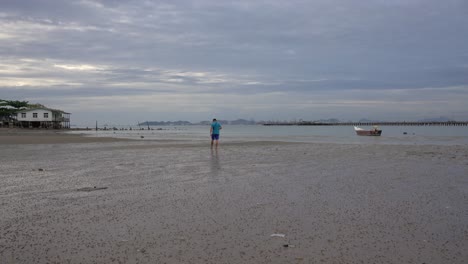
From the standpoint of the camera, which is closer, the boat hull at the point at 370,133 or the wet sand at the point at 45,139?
the wet sand at the point at 45,139


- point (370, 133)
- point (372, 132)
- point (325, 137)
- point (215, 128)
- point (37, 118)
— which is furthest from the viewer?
point (37, 118)

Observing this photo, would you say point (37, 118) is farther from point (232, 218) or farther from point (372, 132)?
point (232, 218)

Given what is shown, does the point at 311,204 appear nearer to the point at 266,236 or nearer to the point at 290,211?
the point at 290,211

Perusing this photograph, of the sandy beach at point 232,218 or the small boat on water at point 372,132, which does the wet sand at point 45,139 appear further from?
the small boat on water at point 372,132

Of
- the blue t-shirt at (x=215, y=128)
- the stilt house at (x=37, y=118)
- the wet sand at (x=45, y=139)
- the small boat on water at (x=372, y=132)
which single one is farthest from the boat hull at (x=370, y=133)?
the stilt house at (x=37, y=118)

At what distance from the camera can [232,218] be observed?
7.31 meters

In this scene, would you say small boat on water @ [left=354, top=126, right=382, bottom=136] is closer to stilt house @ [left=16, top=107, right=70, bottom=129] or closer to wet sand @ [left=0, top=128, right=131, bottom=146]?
wet sand @ [left=0, top=128, right=131, bottom=146]

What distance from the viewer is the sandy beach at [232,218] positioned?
17.9ft

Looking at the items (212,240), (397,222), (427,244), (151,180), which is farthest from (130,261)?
(151,180)

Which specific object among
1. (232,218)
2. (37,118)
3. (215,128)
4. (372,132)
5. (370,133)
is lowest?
(232,218)

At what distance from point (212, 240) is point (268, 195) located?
12.3 feet

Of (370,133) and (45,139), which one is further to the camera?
(370,133)

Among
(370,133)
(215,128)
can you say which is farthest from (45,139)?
(370,133)

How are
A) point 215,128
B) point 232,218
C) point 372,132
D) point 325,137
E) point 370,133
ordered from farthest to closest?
point 370,133 → point 372,132 → point 325,137 → point 215,128 → point 232,218
